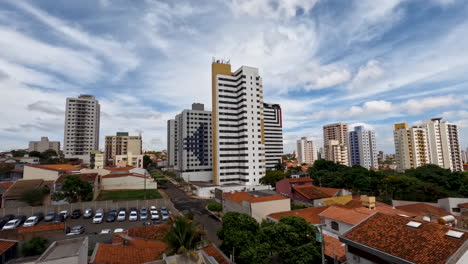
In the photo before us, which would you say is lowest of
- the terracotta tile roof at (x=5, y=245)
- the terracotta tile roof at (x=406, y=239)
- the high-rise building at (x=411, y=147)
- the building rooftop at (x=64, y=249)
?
the terracotta tile roof at (x=5, y=245)

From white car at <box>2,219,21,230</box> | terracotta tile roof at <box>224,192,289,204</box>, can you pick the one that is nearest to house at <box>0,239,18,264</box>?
white car at <box>2,219,21,230</box>

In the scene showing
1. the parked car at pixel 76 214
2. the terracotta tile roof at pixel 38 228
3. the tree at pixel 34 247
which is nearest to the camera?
the tree at pixel 34 247

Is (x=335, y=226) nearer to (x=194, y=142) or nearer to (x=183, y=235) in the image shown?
(x=183, y=235)

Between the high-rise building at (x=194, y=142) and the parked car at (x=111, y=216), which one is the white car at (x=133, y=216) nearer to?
the parked car at (x=111, y=216)

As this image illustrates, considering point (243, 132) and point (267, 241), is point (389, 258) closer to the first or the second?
point (267, 241)

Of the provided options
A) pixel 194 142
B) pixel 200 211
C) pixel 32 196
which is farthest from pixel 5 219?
pixel 194 142

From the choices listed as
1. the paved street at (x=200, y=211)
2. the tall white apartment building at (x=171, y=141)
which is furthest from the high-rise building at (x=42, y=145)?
the paved street at (x=200, y=211)
